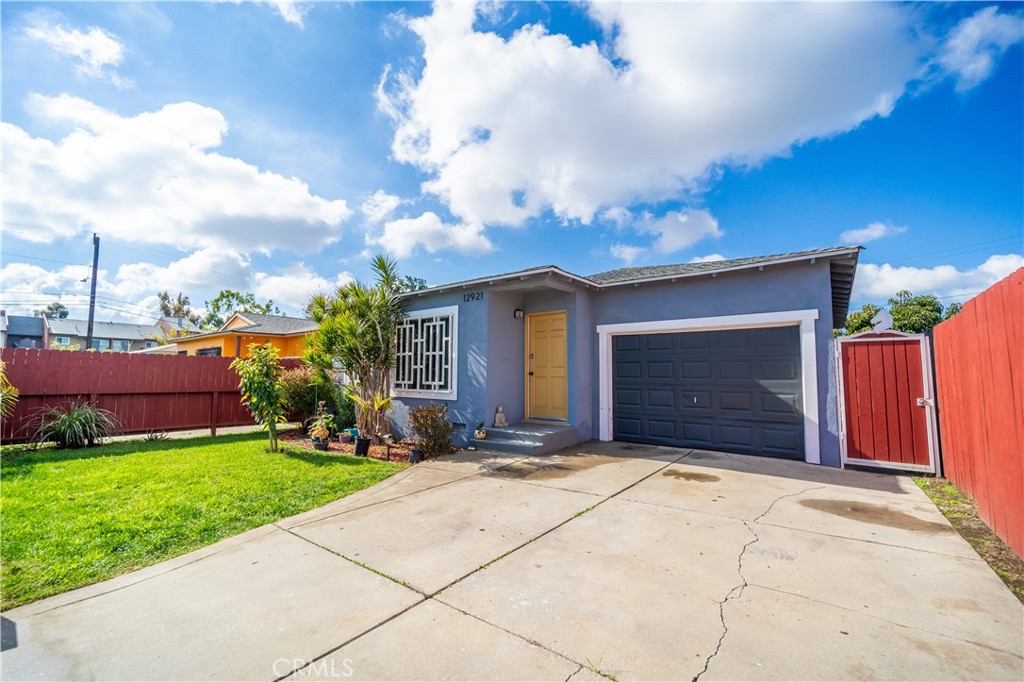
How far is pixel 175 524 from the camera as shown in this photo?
3742 millimetres

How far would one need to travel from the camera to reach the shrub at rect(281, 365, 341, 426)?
9672 millimetres

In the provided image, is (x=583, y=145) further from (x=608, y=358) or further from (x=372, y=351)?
(x=372, y=351)

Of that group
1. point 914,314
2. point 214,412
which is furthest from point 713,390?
point 914,314

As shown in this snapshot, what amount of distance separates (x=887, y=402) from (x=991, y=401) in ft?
8.92

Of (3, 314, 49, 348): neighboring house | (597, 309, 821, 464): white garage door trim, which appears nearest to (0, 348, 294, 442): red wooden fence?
(597, 309, 821, 464): white garage door trim

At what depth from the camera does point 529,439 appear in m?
7.16

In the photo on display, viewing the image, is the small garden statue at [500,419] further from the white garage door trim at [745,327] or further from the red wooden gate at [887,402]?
the red wooden gate at [887,402]

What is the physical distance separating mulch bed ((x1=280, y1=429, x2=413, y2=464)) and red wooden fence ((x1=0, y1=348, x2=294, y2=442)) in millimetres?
1689

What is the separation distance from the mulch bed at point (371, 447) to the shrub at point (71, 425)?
9.73 feet

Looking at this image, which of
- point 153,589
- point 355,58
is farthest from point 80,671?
point 355,58

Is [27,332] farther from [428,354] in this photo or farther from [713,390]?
[713,390]

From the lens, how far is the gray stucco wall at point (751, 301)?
6117mm

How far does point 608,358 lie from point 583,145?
4.05m

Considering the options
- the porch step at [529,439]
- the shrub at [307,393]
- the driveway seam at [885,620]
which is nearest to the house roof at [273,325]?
→ the shrub at [307,393]
